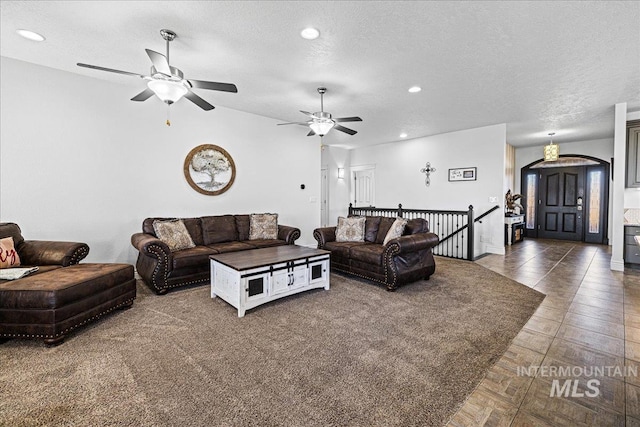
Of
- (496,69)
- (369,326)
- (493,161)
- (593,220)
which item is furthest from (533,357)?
(593,220)

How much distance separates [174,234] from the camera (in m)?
4.11

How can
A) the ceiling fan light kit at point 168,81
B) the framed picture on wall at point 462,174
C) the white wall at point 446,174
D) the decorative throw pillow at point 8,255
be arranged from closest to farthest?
the ceiling fan light kit at point 168,81 < the decorative throw pillow at point 8,255 < the white wall at point 446,174 < the framed picture on wall at point 462,174

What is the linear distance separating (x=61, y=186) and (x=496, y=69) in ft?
18.6

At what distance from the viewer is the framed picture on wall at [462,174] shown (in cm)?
644

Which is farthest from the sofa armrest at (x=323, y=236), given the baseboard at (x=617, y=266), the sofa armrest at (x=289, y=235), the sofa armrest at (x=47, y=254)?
the baseboard at (x=617, y=266)

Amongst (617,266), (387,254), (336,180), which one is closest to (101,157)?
(387,254)

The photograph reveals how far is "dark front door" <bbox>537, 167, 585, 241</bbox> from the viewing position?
310 inches

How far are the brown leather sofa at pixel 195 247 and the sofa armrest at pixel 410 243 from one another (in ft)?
5.95

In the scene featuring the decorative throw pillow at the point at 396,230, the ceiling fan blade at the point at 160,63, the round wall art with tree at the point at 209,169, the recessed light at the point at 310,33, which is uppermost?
the recessed light at the point at 310,33

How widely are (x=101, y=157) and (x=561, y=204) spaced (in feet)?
35.2

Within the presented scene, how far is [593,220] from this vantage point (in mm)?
7703

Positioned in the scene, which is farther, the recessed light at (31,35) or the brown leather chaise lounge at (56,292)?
the recessed light at (31,35)

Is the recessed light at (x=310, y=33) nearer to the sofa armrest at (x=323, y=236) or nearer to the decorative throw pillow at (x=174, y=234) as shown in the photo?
the sofa armrest at (x=323, y=236)

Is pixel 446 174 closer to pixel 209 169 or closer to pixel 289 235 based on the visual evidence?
pixel 289 235
